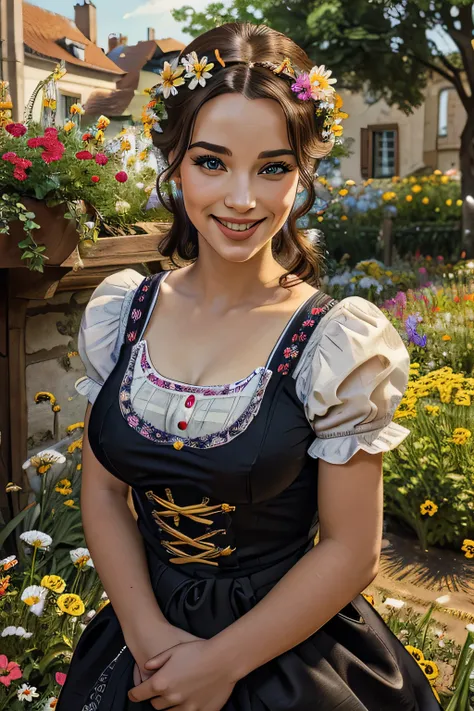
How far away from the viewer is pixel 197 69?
1.39m

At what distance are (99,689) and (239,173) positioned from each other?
3.30 ft

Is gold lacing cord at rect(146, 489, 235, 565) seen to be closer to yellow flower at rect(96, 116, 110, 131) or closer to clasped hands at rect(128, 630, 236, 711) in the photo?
clasped hands at rect(128, 630, 236, 711)

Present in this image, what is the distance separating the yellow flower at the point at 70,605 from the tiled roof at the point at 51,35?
2494 millimetres

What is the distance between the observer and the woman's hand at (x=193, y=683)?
125 centimetres

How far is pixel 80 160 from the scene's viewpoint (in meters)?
2.33

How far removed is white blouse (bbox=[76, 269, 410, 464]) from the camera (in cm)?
129

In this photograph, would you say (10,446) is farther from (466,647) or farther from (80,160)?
(466,647)

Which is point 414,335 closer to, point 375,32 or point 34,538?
point 34,538

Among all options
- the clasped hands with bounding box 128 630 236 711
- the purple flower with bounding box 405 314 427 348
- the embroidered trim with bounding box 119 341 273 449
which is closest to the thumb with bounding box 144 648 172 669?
the clasped hands with bounding box 128 630 236 711

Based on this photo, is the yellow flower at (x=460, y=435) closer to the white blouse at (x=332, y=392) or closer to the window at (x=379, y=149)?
the white blouse at (x=332, y=392)

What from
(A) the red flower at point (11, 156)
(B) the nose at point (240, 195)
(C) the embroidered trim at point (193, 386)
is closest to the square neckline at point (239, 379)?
(C) the embroidered trim at point (193, 386)

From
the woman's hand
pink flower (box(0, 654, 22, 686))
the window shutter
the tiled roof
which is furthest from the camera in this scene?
the window shutter

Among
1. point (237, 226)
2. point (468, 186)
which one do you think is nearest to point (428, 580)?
point (237, 226)

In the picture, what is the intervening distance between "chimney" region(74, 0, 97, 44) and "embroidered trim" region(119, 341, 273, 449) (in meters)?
3.47
